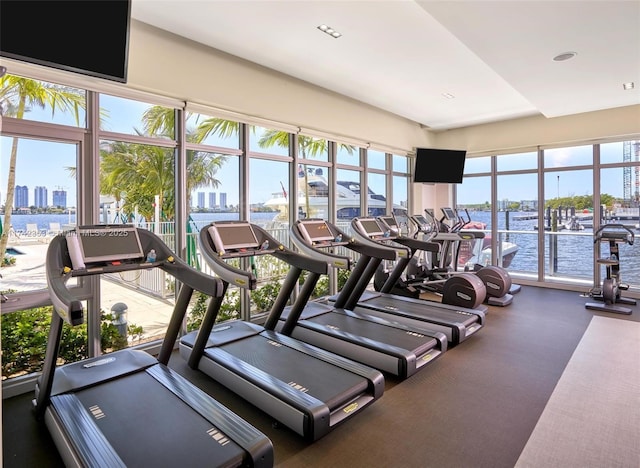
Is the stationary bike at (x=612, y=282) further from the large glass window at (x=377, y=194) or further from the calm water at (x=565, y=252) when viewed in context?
the large glass window at (x=377, y=194)

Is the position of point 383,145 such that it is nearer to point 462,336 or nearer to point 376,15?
point 376,15

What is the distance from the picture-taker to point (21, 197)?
349 centimetres

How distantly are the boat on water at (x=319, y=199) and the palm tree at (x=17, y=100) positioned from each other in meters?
2.79

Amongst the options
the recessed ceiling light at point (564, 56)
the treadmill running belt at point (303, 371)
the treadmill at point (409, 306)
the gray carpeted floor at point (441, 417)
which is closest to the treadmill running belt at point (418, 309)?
the treadmill at point (409, 306)

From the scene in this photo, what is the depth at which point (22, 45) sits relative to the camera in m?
2.45

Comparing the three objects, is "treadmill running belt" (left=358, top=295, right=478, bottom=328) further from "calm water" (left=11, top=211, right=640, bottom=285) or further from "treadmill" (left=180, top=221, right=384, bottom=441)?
"calm water" (left=11, top=211, right=640, bottom=285)

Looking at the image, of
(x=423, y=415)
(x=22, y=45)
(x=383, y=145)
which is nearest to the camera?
(x=22, y=45)

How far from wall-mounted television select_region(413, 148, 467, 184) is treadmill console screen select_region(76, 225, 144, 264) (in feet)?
20.1

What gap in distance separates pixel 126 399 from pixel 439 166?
23.0 feet

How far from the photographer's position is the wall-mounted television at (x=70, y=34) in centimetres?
235

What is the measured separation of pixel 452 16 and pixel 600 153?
208 inches

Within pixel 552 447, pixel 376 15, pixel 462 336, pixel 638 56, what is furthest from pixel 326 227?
pixel 638 56

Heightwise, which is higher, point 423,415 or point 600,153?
point 600,153

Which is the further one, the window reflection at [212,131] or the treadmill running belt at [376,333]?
the window reflection at [212,131]
